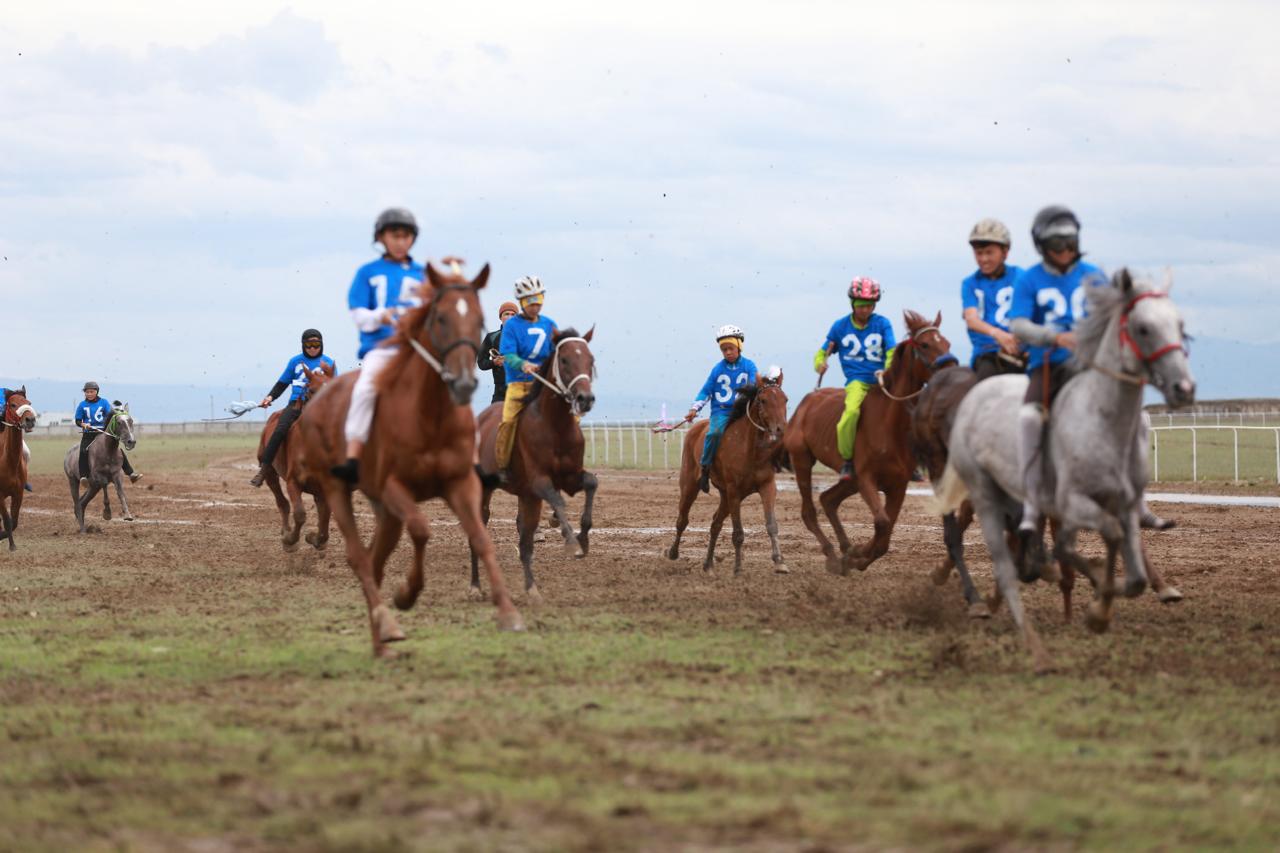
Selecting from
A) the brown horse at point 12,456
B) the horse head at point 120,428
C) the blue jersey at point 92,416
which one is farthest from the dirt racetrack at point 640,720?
the blue jersey at point 92,416

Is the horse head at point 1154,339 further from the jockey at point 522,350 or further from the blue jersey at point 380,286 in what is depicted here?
the jockey at point 522,350

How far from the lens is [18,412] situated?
21.5 metres

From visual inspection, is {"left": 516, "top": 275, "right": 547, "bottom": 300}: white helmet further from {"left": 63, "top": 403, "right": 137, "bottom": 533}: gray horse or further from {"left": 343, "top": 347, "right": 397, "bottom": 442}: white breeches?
{"left": 63, "top": 403, "right": 137, "bottom": 533}: gray horse

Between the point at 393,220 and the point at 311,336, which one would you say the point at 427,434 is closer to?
the point at 393,220

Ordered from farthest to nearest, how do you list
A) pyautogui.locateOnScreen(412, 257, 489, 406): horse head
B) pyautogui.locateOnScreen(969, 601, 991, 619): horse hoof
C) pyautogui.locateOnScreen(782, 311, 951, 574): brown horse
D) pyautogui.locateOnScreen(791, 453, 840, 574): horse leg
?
pyautogui.locateOnScreen(791, 453, 840, 574): horse leg, pyautogui.locateOnScreen(782, 311, 951, 574): brown horse, pyautogui.locateOnScreen(969, 601, 991, 619): horse hoof, pyautogui.locateOnScreen(412, 257, 489, 406): horse head

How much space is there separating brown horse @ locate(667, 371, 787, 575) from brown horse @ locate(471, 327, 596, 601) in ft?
8.23

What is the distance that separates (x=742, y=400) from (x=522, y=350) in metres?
3.18

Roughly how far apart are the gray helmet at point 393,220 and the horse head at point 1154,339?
4590 mm

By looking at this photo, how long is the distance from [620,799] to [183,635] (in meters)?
6.43

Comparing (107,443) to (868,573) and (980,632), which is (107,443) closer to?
(868,573)

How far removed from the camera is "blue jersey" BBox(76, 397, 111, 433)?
87.3 feet

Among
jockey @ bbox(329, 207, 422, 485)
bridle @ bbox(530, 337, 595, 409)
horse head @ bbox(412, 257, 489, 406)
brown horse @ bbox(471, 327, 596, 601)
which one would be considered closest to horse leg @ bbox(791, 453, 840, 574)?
brown horse @ bbox(471, 327, 596, 601)

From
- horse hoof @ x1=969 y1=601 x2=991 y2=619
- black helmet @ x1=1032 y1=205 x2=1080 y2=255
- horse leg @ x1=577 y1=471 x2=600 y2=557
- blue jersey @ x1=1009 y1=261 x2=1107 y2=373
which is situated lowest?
horse hoof @ x1=969 y1=601 x2=991 y2=619

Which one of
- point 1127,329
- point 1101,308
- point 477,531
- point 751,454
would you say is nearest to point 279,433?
point 751,454
